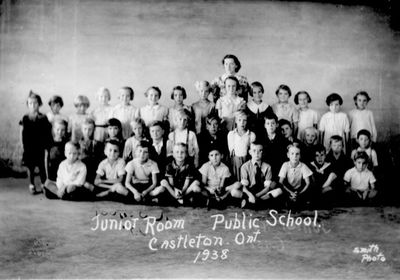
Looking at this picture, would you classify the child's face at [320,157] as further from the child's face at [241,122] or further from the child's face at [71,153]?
the child's face at [71,153]

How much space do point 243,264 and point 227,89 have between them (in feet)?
4.78

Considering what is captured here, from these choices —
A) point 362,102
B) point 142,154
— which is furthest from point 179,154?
point 362,102

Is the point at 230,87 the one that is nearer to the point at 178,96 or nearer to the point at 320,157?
the point at 178,96

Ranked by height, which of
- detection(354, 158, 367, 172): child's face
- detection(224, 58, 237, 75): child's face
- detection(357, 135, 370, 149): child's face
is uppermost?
detection(224, 58, 237, 75): child's face

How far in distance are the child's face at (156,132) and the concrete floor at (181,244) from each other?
0.60m

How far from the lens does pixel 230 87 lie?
14.7ft

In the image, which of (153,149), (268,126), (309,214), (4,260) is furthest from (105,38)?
(309,214)

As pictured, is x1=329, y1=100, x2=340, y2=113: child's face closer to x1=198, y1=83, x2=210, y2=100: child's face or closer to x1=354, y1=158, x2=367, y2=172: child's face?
x1=354, y1=158, x2=367, y2=172: child's face

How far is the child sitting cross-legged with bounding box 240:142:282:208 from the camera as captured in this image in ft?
14.0

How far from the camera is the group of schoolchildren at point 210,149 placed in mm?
4289

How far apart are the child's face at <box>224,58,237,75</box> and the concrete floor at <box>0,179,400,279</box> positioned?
3.88 feet

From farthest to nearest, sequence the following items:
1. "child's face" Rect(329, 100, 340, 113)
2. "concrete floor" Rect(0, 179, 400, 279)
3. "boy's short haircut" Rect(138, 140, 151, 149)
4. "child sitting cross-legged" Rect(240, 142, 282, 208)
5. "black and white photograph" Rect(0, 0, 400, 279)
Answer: "child's face" Rect(329, 100, 340, 113) → "boy's short haircut" Rect(138, 140, 151, 149) → "child sitting cross-legged" Rect(240, 142, 282, 208) → "black and white photograph" Rect(0, 0, 400, 279) → "concrete floor" Rect(0, 179, 400, 279)

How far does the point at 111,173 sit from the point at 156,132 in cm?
50

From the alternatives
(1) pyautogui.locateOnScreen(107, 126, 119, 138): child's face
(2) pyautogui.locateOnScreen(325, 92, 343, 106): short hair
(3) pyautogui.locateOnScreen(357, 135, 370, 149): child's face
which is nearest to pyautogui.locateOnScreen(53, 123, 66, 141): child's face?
(1) pyautogui.locateOnScreen(107, 126, 119, 138): child's face
